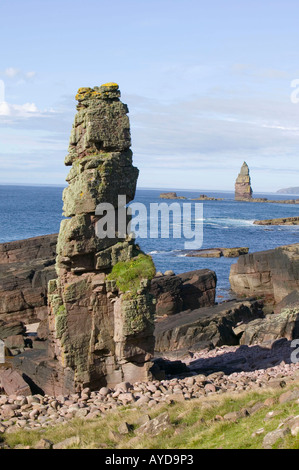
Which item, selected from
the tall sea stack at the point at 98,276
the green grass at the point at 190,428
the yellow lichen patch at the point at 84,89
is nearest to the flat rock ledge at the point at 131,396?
the green grass at the point at 190,428

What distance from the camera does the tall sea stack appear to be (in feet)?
61.8

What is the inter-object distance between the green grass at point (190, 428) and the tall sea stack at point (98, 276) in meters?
2.95

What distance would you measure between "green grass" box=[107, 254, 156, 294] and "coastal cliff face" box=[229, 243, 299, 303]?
25158 mm

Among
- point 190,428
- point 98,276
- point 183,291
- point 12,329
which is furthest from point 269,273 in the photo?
point 190,428

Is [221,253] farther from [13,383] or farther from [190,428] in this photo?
[190,428]

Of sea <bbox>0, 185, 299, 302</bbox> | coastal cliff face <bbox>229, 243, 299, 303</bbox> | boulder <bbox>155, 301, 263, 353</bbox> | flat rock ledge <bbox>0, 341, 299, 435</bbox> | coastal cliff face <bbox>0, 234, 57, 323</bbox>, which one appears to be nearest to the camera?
flat rock ledge <bbox>0, 341, 299, 435</bbox>

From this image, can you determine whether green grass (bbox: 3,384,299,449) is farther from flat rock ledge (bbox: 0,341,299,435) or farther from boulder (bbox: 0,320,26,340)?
boulder (bbox: 0,320,26,340)

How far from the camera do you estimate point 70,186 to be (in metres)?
19.5

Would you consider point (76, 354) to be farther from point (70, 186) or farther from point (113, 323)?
point (70, 186)

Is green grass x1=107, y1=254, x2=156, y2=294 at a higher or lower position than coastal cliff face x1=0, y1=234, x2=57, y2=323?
higher

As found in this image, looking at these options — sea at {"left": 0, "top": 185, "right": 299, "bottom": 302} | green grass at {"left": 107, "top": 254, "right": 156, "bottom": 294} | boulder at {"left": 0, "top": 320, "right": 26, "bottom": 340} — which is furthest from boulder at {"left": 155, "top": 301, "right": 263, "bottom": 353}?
sea at {"left": 0, "top": 185, "right": 299, "bottom": 302}

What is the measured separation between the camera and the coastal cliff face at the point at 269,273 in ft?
139

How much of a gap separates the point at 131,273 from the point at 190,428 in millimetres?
6643

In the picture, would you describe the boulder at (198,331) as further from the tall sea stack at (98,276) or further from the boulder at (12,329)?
the tall sea stack at (98,276)
